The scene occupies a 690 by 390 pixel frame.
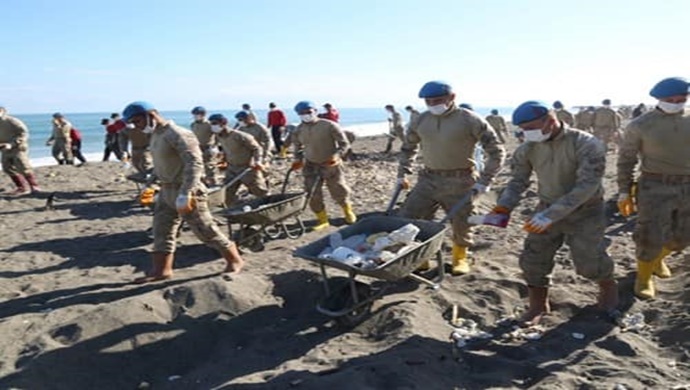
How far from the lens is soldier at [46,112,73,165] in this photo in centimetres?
1611

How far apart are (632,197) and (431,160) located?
1799 mm

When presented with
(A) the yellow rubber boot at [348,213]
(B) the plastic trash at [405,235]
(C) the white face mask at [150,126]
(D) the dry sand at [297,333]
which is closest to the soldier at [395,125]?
(A) the yellow rubber boot at [348,213]

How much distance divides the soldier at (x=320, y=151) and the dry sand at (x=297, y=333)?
146cm

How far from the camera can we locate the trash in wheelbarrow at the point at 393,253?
415 centimetres

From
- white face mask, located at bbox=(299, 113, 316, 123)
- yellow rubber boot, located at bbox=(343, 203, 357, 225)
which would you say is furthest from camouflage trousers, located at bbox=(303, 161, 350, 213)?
white face mask, located at bbox=(299, 113, 316, 123)

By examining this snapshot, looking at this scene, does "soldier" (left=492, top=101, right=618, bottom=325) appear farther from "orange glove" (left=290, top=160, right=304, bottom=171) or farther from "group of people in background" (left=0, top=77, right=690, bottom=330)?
"orange glove" (left=290, top=160, right=304, bottom=171)

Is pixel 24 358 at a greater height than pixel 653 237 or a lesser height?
lesser

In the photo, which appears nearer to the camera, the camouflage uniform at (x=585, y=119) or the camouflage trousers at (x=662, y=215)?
the camouflage trousers at (x=662, y=215)

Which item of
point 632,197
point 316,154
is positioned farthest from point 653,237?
point 316,154

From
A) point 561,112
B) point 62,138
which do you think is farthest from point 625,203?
point 62,138

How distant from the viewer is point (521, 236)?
7.32m

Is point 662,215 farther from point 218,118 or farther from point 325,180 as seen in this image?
point 218,118

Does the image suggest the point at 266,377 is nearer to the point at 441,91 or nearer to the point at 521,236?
the point at 441,91

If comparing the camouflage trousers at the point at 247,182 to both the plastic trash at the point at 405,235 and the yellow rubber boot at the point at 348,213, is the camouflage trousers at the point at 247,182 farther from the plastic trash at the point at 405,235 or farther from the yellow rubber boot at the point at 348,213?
the plastic trash at the point at 405,235
